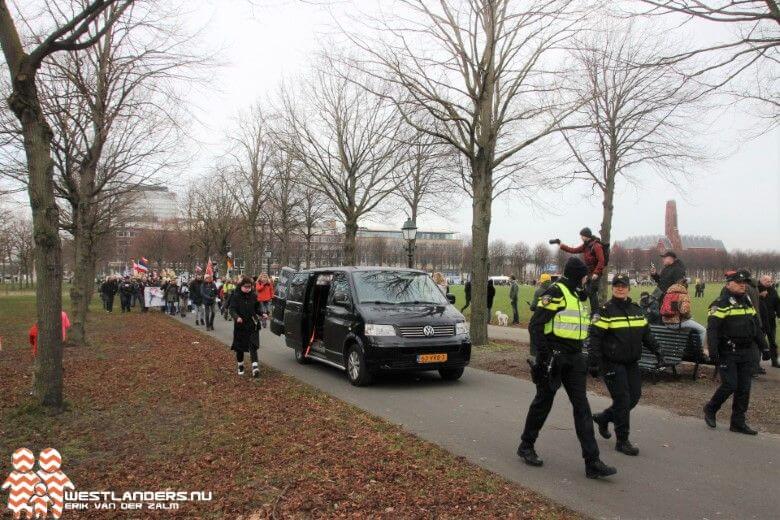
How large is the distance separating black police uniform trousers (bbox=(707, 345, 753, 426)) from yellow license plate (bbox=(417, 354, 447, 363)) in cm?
385

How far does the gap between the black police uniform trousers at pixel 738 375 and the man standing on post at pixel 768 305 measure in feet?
18.6

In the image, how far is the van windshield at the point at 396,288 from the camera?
9703 millimetres

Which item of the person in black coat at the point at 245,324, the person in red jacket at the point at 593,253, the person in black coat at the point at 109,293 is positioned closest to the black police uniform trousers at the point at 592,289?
the person in red jacket at the point at 593,253

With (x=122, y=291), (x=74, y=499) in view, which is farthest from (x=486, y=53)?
(x=122, y=291)

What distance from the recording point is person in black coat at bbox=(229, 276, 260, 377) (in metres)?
10.1

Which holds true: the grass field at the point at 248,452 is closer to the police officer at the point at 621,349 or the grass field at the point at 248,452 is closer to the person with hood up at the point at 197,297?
the police officer at the point at 621,349

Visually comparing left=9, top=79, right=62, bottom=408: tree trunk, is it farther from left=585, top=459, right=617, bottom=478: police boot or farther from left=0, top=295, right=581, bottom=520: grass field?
left=585, top=459, right=617, bottom=478: police boot

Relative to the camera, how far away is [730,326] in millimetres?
6371

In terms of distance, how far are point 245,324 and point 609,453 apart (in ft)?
21.4

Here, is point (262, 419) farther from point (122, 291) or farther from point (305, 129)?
point (122, 291)

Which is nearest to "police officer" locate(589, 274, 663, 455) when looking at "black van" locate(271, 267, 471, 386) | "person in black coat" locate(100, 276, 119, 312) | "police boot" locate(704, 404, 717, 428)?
"police boot" locate(704, 404, 717, 428)

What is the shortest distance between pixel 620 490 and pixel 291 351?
34.2 feet

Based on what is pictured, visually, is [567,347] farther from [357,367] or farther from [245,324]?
[245,324]

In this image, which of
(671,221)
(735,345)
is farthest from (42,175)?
(671,221)
